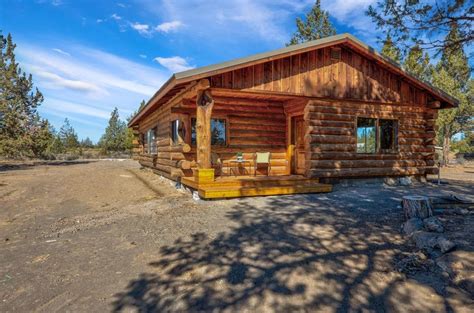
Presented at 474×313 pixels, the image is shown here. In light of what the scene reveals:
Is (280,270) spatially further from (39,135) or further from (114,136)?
(114,136)

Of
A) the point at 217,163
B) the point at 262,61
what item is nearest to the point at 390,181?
the point at 217,163

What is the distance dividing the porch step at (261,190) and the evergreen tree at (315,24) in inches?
759

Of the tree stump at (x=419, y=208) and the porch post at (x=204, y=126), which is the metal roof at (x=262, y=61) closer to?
the porch post at (x=204, y=126)

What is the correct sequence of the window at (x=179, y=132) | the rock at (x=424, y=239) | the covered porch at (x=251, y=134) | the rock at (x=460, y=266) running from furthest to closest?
the covered porch at (x=251, y=134) < the window at (x=179, y=132) < the rock at (x=424, y=239) < the rock at (x=460, y=266)

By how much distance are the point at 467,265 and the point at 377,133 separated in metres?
7.54

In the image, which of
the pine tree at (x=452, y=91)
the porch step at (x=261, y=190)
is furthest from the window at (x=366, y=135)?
the pine tree at (x=452, y=91)

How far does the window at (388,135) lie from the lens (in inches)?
403

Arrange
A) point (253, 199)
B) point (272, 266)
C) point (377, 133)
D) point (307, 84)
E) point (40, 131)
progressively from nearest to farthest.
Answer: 1. point (272, 266)
2. point (253, 199)
3. point (307, 84)
4. point (377, 133)
5. point (40, 131)

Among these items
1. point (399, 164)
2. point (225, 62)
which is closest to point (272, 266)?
point (225, 62)

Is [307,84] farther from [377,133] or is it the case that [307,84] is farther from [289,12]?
[289,12]

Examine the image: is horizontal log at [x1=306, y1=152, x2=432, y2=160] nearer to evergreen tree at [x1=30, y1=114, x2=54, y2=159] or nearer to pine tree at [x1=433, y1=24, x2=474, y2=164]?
pine tree at [x1=433, y1=24, x2=474, y2=164]

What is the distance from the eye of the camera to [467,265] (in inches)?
129

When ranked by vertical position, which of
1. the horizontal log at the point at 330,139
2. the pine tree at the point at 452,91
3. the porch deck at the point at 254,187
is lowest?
the porch deck at the point at 254,187

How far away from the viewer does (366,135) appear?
10.1 metres
